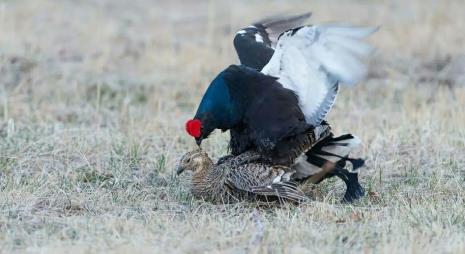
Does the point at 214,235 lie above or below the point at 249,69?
below

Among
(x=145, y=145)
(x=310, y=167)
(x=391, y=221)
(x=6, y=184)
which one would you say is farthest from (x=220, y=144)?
(x=391, y=221)

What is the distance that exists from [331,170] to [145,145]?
1661 millimetres

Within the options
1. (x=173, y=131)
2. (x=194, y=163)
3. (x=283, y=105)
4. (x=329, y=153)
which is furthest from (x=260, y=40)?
(x=194, y=163)

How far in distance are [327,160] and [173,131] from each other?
1.82 meters

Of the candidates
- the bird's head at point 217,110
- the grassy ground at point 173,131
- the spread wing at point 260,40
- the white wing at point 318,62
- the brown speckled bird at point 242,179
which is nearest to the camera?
the grassy ground at point 173,131

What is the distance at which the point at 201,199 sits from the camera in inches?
231

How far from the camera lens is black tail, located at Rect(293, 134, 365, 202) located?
6.04 metres

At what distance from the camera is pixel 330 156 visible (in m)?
6.13

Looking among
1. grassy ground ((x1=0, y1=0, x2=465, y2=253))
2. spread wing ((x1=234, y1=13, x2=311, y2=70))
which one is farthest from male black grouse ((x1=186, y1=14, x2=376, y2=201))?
spread wing ((x1=234, y1=13, x2=311, y2=70))

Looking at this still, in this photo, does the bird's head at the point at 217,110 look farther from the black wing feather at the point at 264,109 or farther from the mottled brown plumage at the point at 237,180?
the mottled brown plumage at the point at 237,180

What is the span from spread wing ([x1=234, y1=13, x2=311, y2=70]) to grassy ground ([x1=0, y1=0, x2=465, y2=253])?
75 cm

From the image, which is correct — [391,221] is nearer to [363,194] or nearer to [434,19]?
[363,194]

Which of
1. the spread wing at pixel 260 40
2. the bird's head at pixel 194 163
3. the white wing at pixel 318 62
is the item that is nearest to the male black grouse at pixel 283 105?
the white wing at pixel 318 62

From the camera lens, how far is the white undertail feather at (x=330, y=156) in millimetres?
6070
